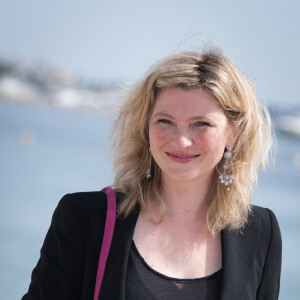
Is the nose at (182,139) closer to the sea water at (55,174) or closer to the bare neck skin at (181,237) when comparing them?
the bare neck skin at (181,237)

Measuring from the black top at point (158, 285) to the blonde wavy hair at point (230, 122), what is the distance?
18 cm

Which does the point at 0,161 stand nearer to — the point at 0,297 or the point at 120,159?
the point at 0,297

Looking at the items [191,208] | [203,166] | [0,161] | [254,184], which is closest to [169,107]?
[203,166]

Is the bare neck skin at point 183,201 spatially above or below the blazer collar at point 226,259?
above

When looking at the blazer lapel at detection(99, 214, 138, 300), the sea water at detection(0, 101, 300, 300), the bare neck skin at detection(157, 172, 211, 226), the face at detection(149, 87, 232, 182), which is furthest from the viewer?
the sea water at detection(0, 101, 300, 300)

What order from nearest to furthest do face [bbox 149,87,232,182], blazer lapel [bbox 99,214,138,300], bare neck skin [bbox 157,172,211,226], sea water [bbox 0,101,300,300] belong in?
1. blazer lapel [bbox 99,214,138,300]
2. face [bbox 149,87,232,182]
3. bare neck skin [bbox 157,172,211,226]
4. sea water [bbox 0,101,300,300]

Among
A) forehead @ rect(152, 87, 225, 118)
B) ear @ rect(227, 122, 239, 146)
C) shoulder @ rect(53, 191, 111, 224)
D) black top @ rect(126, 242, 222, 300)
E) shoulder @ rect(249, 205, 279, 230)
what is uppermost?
forehead @ rect(152, 87, 225, 118)

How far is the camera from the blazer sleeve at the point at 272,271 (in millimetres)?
2008

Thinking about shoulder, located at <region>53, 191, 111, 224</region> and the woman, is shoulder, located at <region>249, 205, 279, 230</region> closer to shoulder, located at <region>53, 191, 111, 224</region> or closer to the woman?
the woman

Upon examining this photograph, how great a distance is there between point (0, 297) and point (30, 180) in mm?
1700

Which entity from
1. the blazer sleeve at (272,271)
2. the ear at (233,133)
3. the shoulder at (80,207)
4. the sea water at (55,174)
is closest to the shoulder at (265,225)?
the blazer sleeve at (272,271)

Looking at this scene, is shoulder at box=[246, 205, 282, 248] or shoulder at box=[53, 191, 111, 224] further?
shoulder at box=[246, 205, 282, 248]

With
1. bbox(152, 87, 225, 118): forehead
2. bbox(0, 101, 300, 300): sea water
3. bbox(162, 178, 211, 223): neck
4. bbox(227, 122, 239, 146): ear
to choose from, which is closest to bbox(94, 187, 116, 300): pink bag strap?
bbox(162, 178, 211, 223): neck

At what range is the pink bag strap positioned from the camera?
183cm
